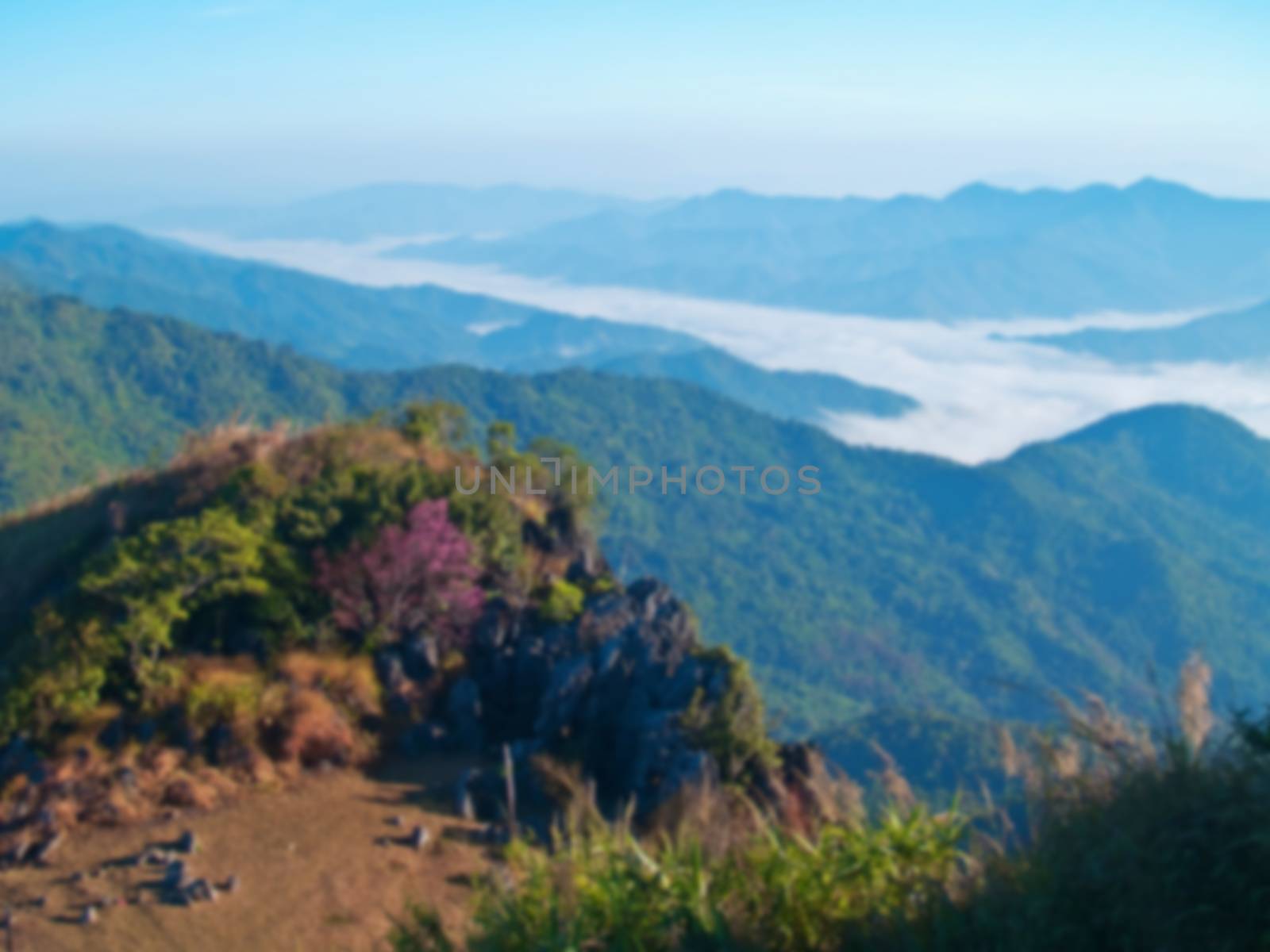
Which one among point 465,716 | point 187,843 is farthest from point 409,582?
point 187,843

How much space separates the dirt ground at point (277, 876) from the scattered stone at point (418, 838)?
63mm

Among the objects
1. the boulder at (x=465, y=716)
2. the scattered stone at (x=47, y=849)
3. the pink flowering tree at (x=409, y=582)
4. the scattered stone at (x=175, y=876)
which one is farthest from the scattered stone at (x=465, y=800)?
the scattered stone at (x=47, y=849)

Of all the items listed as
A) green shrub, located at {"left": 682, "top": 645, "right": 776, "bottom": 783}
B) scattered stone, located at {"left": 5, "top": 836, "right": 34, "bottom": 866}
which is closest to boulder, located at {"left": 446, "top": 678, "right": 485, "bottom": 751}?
green shrub, located at {"left": 682, "top": 645, "right": 776, "bottom": 783}

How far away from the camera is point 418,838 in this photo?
8.41 meters

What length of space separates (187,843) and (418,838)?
1.75 metres

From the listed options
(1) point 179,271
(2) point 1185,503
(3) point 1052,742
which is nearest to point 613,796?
(3) point 1052,742

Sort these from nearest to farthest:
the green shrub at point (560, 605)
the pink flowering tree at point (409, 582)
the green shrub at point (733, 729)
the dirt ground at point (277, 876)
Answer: the dirt ground at point (277, 876), the green shrub at point (733, 729), the pink flowering tree at point (409, 582), the green shrub at point (560, 605)

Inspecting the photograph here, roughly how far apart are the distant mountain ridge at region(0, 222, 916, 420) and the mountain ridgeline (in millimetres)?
59183

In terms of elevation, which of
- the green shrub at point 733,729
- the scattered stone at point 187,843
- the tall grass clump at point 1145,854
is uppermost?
the tall grass clump at point 1145,854

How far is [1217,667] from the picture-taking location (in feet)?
179

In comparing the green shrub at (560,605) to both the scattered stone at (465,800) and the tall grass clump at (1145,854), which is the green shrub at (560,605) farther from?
the tall grass clump at (1145,854)

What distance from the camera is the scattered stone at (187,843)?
7960 millimetres

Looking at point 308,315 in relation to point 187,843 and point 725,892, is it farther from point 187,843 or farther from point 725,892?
point 725,892

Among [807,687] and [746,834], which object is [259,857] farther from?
[807,687]
